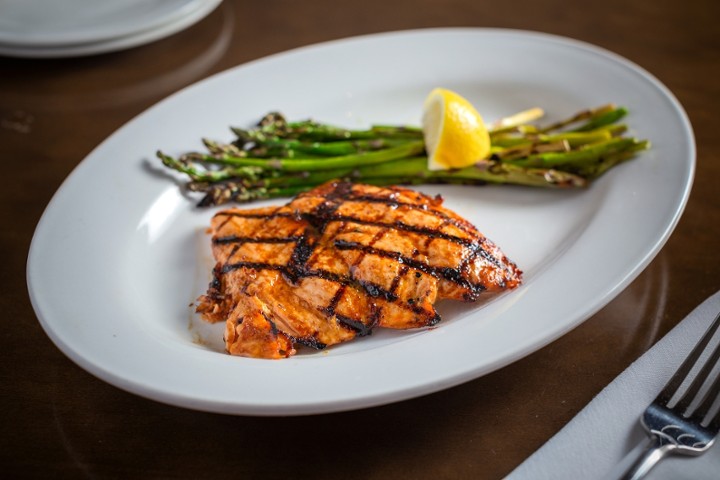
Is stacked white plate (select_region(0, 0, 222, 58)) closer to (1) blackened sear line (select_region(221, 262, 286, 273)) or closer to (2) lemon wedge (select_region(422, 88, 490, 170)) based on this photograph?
(2) lemon wedge (select_region(422, 88, 490, 170))

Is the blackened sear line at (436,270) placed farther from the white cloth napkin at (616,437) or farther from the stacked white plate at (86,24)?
the stacked white plate at (86,24)

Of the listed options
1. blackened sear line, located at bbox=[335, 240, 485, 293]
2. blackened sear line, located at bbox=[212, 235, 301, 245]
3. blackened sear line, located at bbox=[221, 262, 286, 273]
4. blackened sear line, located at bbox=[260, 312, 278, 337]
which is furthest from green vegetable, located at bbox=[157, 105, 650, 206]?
blackened sear line, located at bbox=[260, 312, 278, 337]

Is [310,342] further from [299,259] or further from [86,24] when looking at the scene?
[86,24]

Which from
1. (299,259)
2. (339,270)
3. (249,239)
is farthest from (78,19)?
(339,270)

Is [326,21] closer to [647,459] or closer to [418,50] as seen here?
[418,50]

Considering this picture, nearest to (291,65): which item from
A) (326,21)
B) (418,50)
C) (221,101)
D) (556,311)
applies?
(221,101)

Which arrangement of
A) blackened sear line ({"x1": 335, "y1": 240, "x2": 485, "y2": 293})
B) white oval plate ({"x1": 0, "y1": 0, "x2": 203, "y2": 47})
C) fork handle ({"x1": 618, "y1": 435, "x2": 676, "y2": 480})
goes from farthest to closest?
white oval plate ({"x1": 0, "y1": 0, "x2": 203, "y2": 47})
blackened sear line ({"x1": 335, "y1": 240, "x2": 485, "y2": 293})
fork handle ({"x1": 618, "y1": 435, "x2": 676, "y2": 480})
